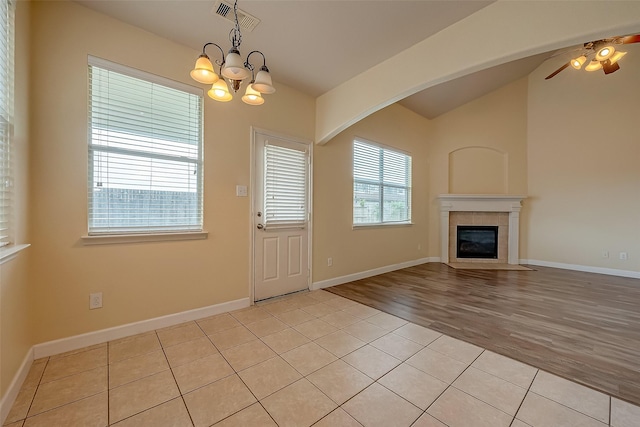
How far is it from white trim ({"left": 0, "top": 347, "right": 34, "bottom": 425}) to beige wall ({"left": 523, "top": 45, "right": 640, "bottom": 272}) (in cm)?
771

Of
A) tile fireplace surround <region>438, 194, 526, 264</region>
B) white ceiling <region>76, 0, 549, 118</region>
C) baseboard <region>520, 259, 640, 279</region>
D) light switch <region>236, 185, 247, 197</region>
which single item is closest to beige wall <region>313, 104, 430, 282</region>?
tile fireplace surround <region>438, 194, 526, 264</region>

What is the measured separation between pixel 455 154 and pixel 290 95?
4.29 meters

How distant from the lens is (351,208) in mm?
4328

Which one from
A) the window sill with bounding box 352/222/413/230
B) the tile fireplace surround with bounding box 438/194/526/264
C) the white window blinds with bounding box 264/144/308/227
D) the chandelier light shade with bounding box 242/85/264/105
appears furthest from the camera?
the tile fireplace surround with bounding box 438/194/526/264

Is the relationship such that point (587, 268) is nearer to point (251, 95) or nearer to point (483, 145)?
point (483, 145)

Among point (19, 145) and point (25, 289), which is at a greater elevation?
point (19, 145)

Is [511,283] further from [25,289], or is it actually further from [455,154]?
[25,289]

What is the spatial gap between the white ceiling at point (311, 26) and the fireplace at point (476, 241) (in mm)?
4514

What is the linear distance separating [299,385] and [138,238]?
6.48 feet

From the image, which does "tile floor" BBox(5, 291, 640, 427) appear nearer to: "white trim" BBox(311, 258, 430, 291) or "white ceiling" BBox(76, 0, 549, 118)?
"white trim" BBox(311, 258, 430, 291)

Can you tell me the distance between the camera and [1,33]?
1.54 m

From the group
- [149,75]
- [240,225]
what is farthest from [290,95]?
[240,225]

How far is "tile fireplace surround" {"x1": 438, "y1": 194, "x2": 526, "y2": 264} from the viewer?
5621 millimetres

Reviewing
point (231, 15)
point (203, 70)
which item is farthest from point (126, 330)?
point (231, 15)
